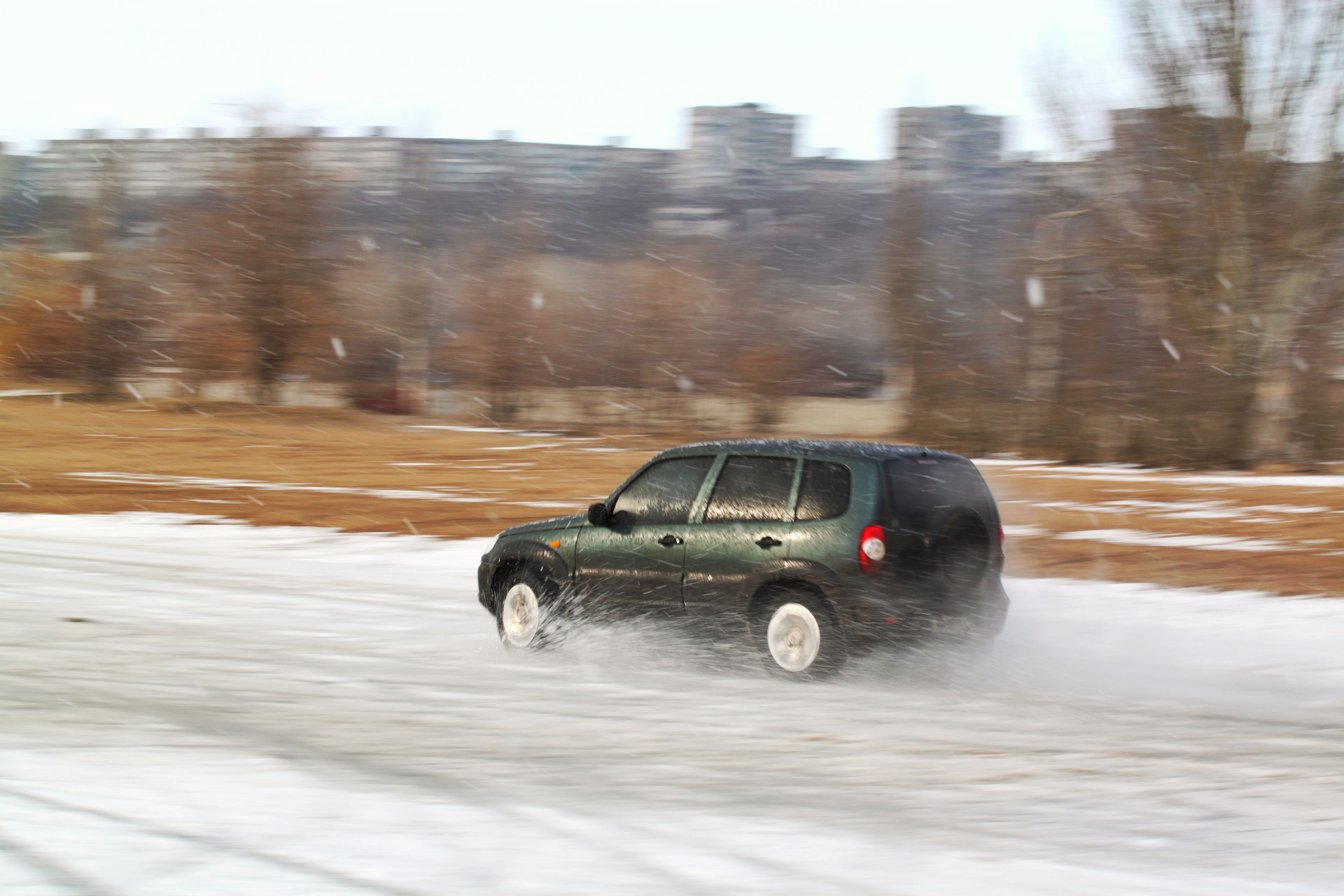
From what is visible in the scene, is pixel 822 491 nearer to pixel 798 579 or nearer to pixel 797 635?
pixel 798 579

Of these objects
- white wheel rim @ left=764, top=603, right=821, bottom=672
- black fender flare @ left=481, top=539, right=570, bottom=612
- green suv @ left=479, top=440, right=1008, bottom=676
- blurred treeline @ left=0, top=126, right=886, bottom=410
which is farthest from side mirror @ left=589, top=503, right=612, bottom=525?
blurred treeline @ left=0, top=126, right=886, bottom=410

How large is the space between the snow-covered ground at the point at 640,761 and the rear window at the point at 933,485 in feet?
2.83

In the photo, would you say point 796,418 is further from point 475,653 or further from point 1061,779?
point 1061,779

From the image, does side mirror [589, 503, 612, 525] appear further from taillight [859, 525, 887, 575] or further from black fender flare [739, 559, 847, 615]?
taillight [859, 525, 887, 575]

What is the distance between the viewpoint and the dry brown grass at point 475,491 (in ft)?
47.3

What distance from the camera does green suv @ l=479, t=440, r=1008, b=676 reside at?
7379 mm

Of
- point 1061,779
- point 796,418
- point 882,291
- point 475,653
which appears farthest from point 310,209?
point 1061,779

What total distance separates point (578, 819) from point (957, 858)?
4.35 ft

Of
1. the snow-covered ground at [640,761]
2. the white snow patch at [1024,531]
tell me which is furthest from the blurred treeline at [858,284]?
the snow-covered ground at [640,761]

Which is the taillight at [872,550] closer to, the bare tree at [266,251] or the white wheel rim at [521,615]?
the white wheel rim at [521,615]

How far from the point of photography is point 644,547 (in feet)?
27.2

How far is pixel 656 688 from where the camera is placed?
291 inches

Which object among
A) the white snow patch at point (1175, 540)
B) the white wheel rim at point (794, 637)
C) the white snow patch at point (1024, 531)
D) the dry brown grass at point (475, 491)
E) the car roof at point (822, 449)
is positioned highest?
the car roof at point (822, 449)

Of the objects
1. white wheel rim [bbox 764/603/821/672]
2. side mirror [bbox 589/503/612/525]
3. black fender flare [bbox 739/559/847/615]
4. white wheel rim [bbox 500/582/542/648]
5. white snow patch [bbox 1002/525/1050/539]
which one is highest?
side mirror [bbox 589/503/612/525]
